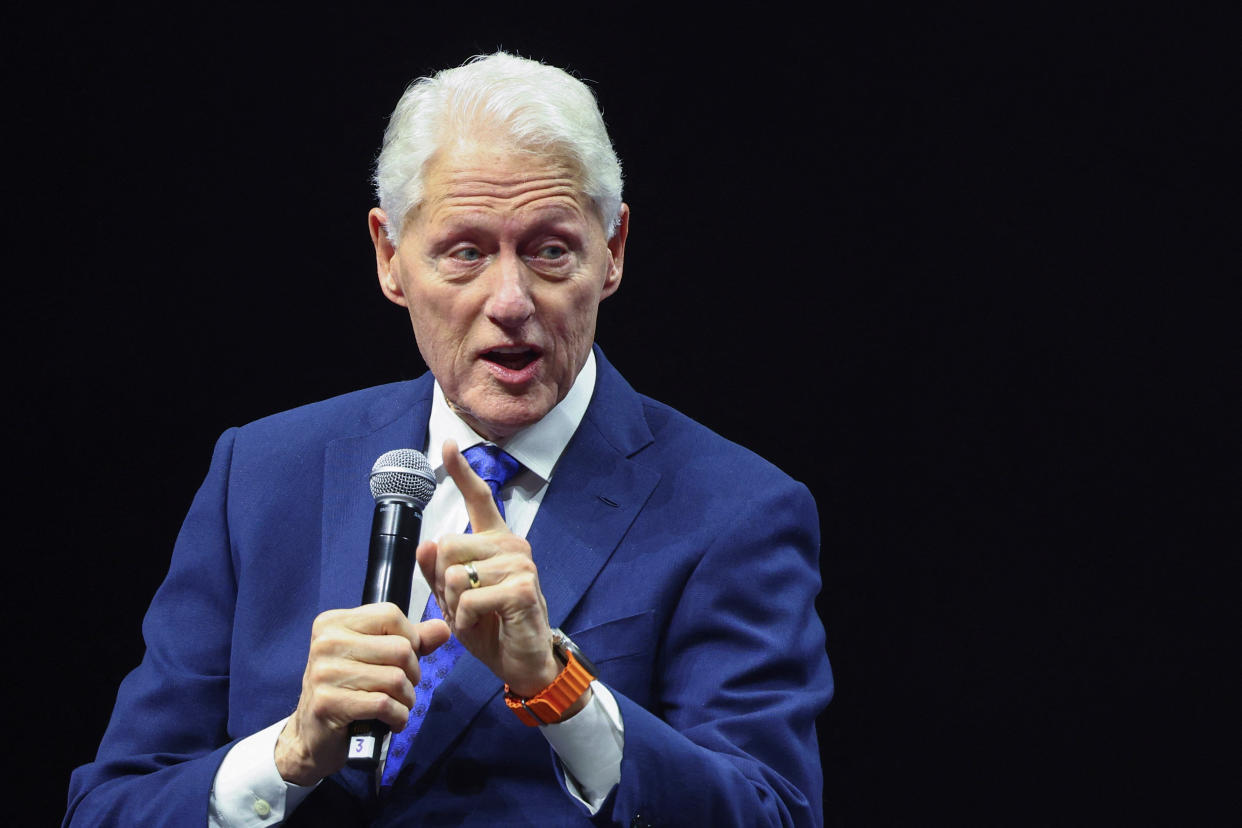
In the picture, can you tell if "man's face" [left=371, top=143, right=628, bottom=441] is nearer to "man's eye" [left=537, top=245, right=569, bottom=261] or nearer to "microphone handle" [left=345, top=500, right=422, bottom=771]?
"man's eye" [left=537, top=245, right=569, bottom=261]

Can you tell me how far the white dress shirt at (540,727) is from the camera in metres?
1.78

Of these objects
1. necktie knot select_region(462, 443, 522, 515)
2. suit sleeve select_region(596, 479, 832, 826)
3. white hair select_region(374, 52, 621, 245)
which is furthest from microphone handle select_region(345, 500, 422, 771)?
white hair select_region(374, 52, 621, 245)

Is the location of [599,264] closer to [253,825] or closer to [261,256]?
[253,825]

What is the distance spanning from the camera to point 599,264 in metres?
2.14

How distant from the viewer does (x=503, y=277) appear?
2029 mm

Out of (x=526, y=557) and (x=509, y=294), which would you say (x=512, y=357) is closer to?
(x=509, y=294)

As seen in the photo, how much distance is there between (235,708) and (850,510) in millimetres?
1358

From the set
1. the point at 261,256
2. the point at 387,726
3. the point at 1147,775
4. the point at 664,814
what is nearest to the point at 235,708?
the point at 387,726

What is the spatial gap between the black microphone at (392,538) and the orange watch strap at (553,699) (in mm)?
164

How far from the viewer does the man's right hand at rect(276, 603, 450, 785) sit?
162 centimetres

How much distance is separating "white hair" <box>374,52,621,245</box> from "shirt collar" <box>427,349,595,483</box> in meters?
0.25

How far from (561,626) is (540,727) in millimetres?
251

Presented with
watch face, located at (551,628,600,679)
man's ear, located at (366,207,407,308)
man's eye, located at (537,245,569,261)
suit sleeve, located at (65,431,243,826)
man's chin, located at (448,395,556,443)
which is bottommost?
suit sleeve, located at (65,431,243,826)

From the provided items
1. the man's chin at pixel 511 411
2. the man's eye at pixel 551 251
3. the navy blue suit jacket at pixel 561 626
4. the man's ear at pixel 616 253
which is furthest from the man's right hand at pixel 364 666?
the man's ear at pixel 616 253
